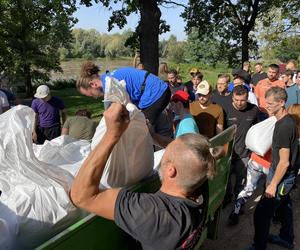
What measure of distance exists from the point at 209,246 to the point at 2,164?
2636 millimetres

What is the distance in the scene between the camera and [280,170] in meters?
3.59

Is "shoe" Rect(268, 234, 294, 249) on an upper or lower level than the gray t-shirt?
lower

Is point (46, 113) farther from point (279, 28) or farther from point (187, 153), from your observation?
point (279, 28)

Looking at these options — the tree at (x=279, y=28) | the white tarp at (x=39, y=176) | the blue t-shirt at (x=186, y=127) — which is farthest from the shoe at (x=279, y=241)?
the tree at (x=279, y=28)

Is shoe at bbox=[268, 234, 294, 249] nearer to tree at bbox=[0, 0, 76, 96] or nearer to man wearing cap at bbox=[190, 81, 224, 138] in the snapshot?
man wearing cap at bbox=[190, 81, 224, 138]

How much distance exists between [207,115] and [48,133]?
3.14m

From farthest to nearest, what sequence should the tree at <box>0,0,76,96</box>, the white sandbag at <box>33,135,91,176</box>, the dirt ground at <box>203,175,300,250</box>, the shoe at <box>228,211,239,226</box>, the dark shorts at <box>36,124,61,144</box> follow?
the tree at <box>0,0,76,96</box>
the dark shorts at <box>36,124,61,144</box>
the shoe at <box>228,211,239,226</box>
the dirt ground at <box>203,175,300,250</box>
the white sandbag at <box>33,135,91,176</box>

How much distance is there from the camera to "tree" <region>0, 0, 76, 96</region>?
21469mm

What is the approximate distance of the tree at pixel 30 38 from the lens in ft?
70.4

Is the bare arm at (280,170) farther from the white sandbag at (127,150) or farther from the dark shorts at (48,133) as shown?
the dark shorts at (48,133)

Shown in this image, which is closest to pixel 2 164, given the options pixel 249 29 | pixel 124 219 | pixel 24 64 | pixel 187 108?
pixel 124 219

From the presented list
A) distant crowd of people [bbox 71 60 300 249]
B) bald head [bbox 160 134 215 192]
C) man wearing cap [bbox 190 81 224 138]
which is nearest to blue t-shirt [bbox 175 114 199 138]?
distant crowd of people [bbox 71 60 300 249]

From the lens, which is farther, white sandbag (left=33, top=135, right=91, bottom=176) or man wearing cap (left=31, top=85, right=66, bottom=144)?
man wearing cap (left=31, top=85, right=66, bottom=144)

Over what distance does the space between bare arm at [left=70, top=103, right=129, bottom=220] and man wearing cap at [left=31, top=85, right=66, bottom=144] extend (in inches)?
199
